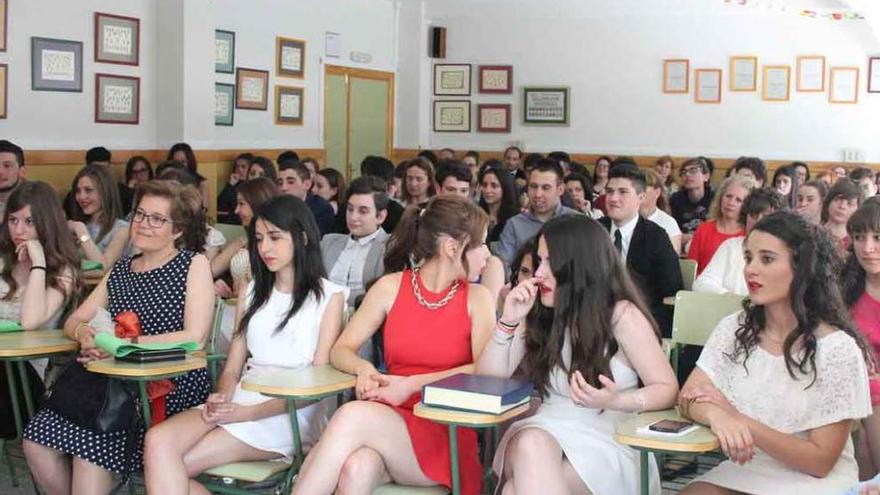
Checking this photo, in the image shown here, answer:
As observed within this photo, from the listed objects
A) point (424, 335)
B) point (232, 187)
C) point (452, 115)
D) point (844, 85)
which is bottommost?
point (424, 335)

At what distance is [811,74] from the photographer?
1209cm

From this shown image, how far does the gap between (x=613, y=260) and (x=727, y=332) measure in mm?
385

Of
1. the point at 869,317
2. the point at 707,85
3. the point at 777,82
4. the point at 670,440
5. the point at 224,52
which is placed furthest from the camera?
the point at 707,85

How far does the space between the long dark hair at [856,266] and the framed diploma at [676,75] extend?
883 cm

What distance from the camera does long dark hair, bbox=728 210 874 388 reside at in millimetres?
3064

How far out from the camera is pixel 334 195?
8.51 m

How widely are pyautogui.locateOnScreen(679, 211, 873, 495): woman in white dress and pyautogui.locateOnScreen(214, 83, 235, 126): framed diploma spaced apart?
26.0ft

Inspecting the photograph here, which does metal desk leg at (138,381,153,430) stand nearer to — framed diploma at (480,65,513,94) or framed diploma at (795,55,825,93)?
framed diploma at (795,55,825,93)

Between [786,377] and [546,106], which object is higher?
[546,106]

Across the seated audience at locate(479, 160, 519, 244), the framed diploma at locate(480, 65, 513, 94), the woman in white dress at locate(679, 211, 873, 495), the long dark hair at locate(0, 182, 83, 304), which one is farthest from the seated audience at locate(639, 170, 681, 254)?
the framed diploma at locate(480, 65, 513, 94)

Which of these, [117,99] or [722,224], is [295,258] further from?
[117,99]

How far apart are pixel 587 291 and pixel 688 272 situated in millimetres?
2552

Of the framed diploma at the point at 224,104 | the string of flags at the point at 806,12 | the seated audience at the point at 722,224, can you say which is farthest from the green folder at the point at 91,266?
the string of flags at the point at 806,12

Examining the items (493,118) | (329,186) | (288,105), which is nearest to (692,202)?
(329,186)
